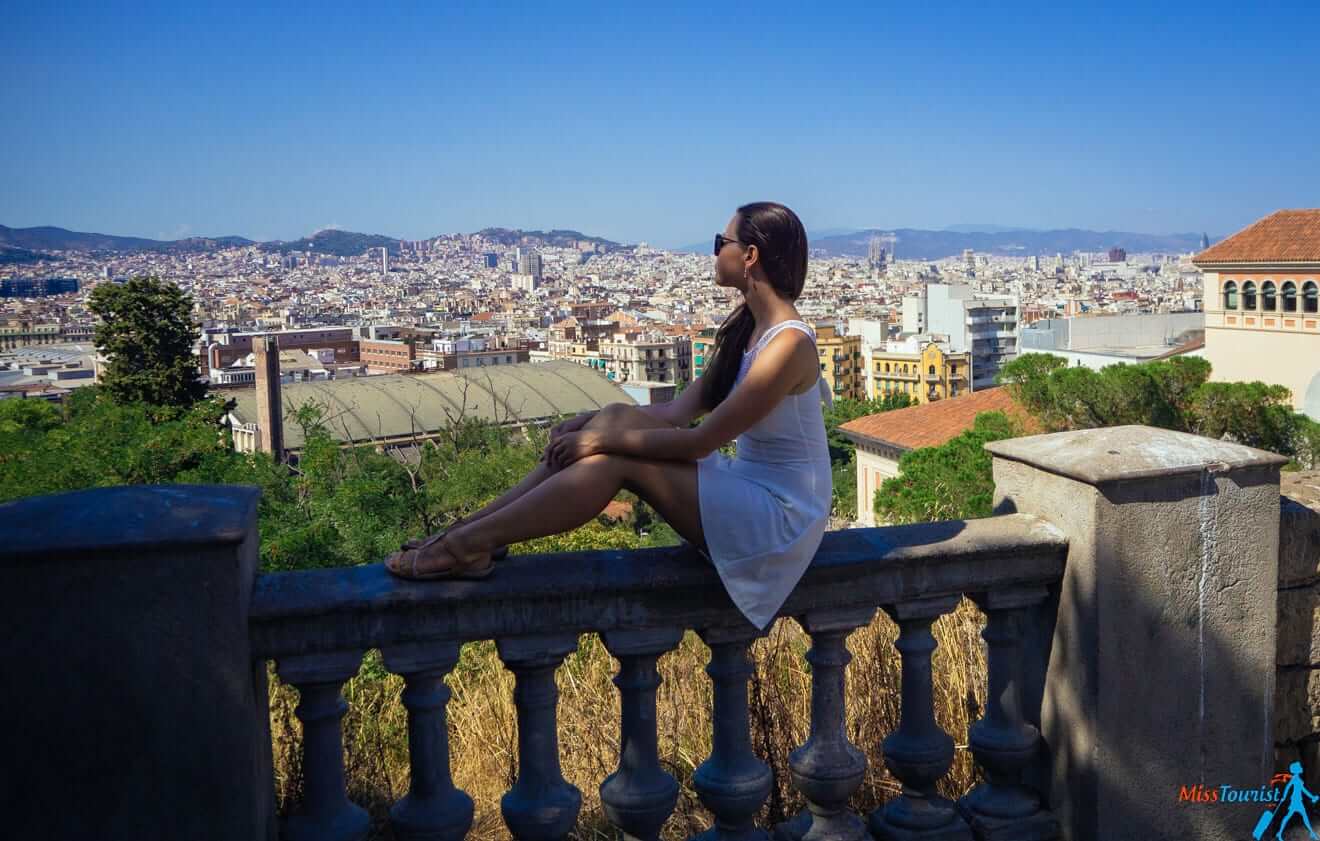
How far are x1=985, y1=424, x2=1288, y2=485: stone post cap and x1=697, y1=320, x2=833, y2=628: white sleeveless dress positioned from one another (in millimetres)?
485

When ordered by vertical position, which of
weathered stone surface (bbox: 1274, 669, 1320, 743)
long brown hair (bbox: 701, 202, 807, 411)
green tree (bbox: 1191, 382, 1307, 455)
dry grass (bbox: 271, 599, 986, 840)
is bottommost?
green tree (bbox: 1191, 382, 1307, 455)

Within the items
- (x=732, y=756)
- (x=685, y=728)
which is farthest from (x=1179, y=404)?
(x=732, y=756)

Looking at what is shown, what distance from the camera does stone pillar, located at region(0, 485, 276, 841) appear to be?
1.83 m

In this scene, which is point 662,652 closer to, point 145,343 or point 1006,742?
point 1006,742

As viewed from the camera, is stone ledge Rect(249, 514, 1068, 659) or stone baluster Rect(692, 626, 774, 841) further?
stone baluster Rect(692, 626, 774, 841)

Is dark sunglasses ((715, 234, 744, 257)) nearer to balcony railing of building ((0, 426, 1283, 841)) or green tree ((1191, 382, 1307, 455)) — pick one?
balcony railing of building ((0, 426, 1283, 841))

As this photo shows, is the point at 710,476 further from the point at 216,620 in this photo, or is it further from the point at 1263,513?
the point at 1263,513

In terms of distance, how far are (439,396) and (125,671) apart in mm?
61338

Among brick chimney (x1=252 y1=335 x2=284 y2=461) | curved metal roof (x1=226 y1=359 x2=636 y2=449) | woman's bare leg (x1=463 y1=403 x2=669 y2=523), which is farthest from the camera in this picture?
curved metal roof (x1=226 y1=359 x2=636 y2=449)

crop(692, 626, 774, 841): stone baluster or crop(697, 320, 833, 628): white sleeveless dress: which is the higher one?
crop(697, 320, 833, 628): white sleeveless dress

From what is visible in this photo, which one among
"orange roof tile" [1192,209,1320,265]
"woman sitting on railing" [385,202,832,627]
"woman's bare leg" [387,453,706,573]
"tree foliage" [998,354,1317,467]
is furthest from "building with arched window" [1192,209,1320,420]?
"woman's bare leg" [387,453,706,573]

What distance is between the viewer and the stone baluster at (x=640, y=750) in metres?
2.20

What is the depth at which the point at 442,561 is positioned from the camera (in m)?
2.09

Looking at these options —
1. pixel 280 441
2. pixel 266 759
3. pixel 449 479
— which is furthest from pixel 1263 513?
pixel 280 441
